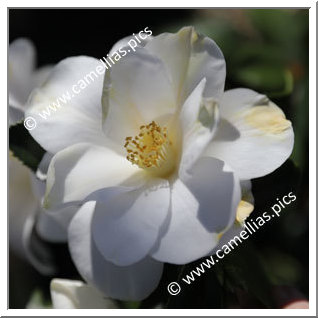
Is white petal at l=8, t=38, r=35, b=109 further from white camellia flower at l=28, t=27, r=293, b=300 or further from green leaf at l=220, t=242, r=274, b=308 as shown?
green leaf at l=220, t=242, r=274, b=308

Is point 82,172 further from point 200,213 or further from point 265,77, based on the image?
point 265,77

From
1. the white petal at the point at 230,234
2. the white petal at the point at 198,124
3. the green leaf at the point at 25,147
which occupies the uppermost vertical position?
the white petal at the point at 198,124

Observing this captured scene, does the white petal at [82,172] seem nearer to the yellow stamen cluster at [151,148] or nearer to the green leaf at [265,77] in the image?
the yellow stamen cluster at [151,148]

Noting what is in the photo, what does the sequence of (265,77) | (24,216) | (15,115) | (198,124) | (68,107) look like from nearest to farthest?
(198,124) < (68,107) < (15,115) < (24,216) < (265,77)

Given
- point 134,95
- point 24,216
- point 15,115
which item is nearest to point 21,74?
point 15,115

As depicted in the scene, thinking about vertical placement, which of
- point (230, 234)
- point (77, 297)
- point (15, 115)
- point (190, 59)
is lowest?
point (77, 297)

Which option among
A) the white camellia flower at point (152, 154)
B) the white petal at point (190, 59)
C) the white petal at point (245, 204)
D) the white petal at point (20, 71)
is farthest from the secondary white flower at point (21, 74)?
the white petal at point (245, 204)
